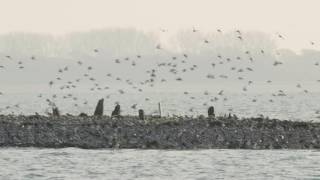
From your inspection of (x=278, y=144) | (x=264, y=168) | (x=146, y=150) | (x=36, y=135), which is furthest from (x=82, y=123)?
(x=264, y=168)

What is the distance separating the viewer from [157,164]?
51.6 m

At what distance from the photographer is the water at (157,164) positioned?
47434 millimetres

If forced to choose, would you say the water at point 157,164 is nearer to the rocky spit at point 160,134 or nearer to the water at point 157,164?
the water at point 157,164

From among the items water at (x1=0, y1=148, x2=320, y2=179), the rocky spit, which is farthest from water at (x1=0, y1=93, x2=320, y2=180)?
the rocky spit

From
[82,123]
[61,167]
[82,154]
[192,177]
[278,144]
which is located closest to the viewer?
[192,177]

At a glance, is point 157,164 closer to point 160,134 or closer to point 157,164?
point 157,164

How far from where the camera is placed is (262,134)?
207 ft

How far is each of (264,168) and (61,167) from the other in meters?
10.6

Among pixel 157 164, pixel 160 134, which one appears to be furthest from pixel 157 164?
pixel 160 134

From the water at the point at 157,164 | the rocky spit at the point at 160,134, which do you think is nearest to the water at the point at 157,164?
the water at the point at 157,164

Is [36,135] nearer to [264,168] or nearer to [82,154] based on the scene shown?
[82,154]

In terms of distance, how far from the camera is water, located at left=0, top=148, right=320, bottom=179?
47434 mm

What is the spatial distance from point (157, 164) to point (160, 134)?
35.8 feet

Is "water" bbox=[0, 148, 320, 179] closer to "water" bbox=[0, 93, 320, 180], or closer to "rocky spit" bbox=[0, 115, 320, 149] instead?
"water" bbox=[0, 93, 320, 180]
